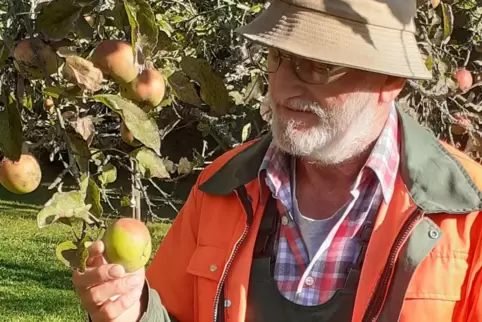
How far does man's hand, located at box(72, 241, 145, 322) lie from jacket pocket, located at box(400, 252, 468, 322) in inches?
19.1

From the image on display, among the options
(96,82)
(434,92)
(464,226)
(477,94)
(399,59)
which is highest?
(96,82)

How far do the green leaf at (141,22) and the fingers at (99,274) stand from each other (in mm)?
377

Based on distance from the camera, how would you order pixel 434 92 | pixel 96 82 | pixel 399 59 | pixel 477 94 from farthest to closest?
pixel 477 94 → pixel 434 92 → pixel 399 59 → pixel 96 82

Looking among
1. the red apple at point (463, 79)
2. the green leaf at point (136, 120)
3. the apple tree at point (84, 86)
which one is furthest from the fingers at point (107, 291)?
the red apple at point (463, 79)

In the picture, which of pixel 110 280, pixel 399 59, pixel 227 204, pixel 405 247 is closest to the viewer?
pixel 110 280

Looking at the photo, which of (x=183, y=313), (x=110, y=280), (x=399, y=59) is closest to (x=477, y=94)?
(x=399, y=59)

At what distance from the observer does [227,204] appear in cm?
171

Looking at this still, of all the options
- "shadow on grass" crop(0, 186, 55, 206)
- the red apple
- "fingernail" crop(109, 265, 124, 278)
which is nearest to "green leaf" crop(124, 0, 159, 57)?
"fingernail" crop(109, 265, 124, 278)

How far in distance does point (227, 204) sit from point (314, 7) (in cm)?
45

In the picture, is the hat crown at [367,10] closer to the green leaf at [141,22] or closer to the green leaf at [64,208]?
the green leaf at [141,22]

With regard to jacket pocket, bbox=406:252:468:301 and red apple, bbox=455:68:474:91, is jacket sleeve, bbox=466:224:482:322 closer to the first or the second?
jacket pocket, bbox=406:252:468:301

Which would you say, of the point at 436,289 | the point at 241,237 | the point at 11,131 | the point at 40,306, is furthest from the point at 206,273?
the point at 40,306

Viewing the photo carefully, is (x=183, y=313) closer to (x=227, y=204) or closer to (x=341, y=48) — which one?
(x=227, y=204)

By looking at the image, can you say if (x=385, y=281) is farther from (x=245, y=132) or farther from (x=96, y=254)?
(x=245, y=132)
